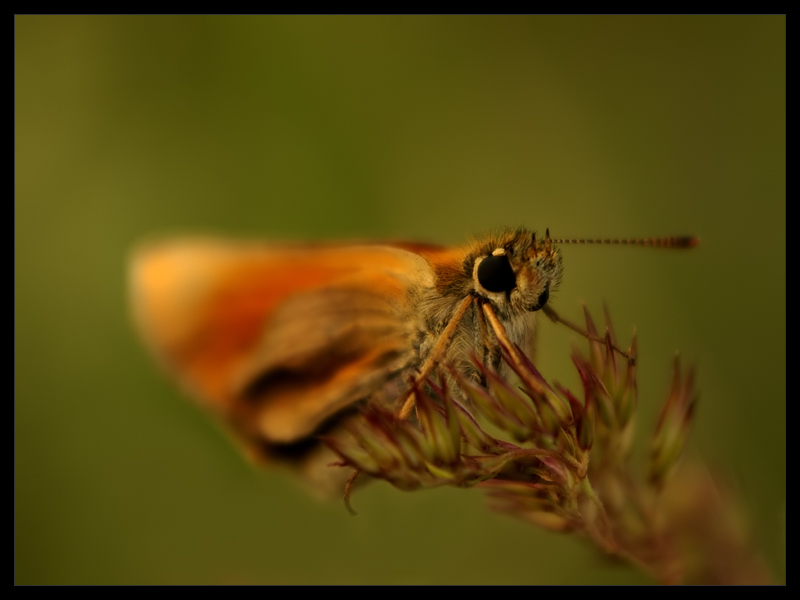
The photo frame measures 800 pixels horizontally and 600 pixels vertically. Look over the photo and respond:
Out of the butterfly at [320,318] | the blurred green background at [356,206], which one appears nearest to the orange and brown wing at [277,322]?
the butterfly at [320,318]

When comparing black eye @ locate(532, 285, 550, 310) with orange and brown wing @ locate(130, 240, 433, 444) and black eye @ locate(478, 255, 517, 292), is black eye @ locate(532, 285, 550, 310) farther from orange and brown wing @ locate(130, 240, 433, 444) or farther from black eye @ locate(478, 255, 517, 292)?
orange and brown wing @ locate(130, 240, 433, 444)

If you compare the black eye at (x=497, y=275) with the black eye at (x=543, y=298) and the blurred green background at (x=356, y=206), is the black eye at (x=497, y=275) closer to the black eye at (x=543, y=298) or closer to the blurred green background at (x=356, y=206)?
the black eye at (x=543, y=298)

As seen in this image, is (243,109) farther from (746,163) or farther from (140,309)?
(746,163)

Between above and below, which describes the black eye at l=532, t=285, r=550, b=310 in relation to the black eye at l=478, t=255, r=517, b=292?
below

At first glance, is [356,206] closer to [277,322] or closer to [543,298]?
[277,322]

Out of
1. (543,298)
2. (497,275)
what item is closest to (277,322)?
(497,275)

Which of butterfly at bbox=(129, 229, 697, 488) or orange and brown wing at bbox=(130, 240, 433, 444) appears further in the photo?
orange and brown wing at bbox=(130, 240, 433, 444)

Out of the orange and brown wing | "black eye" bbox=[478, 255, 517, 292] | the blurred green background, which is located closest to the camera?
"black eye" bbox=[478, 255, 517, 292]

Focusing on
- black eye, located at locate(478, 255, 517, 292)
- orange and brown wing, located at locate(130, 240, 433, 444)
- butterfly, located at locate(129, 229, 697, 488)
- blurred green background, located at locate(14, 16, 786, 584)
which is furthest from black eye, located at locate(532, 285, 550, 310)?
blurred green background, located at locate(14, 16, 786, 584)
